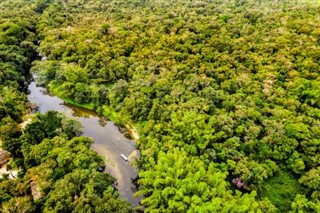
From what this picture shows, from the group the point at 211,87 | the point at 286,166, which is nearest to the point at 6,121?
the point at 211,87

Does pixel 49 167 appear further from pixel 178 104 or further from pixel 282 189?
pixel 282 189

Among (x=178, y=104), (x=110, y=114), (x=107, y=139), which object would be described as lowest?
(x=107, y=139)

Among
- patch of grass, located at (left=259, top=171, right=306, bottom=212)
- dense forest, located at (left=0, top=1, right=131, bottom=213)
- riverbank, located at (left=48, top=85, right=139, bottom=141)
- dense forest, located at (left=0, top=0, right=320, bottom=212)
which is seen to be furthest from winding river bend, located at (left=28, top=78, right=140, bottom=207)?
patch of grass, located at (left=259, top=171, right=306, bottom=212)

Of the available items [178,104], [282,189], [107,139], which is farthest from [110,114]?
[282,189]

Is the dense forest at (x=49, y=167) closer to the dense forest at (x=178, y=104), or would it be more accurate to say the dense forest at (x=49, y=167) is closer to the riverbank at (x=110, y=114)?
the dense forest at (x=178, y=104)

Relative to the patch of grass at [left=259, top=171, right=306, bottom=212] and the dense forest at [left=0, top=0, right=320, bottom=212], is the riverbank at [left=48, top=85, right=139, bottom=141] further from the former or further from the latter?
the patch of grass at [left=259, top=171, right=306, bottom=212]

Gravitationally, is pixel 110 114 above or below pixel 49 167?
below

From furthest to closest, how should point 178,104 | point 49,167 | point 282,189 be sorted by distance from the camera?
point 178,104 < point 282,189 < point 49,167
